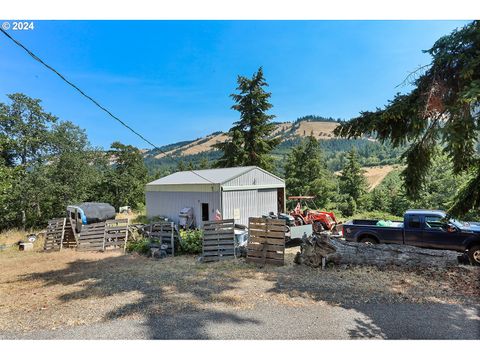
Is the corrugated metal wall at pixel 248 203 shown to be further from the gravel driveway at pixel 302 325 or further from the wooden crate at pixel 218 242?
the gravel driveway at pixel 302 325

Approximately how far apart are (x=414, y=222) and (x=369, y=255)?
2.82 meters

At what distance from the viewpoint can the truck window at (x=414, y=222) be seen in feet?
28.7

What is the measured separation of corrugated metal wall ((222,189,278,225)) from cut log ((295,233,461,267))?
7.08 meters

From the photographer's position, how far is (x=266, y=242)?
8.30 meters

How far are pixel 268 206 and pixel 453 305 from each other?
12080 millimetres

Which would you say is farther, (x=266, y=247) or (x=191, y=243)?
(x=191, y=243)

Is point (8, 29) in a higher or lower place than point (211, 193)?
higher

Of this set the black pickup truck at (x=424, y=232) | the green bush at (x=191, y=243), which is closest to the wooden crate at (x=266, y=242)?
the green bush at (x=191, y=243)

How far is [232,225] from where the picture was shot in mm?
9258

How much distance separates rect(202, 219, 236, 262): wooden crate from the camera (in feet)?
29.6

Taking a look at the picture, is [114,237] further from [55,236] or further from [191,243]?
[191,243]

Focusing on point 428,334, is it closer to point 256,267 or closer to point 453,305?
point 453,305

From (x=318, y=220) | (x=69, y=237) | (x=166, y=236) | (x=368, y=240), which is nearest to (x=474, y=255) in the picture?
Answer: (x=368, y=240)

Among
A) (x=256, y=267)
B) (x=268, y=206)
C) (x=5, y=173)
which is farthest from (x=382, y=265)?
(x=5, y=173)
